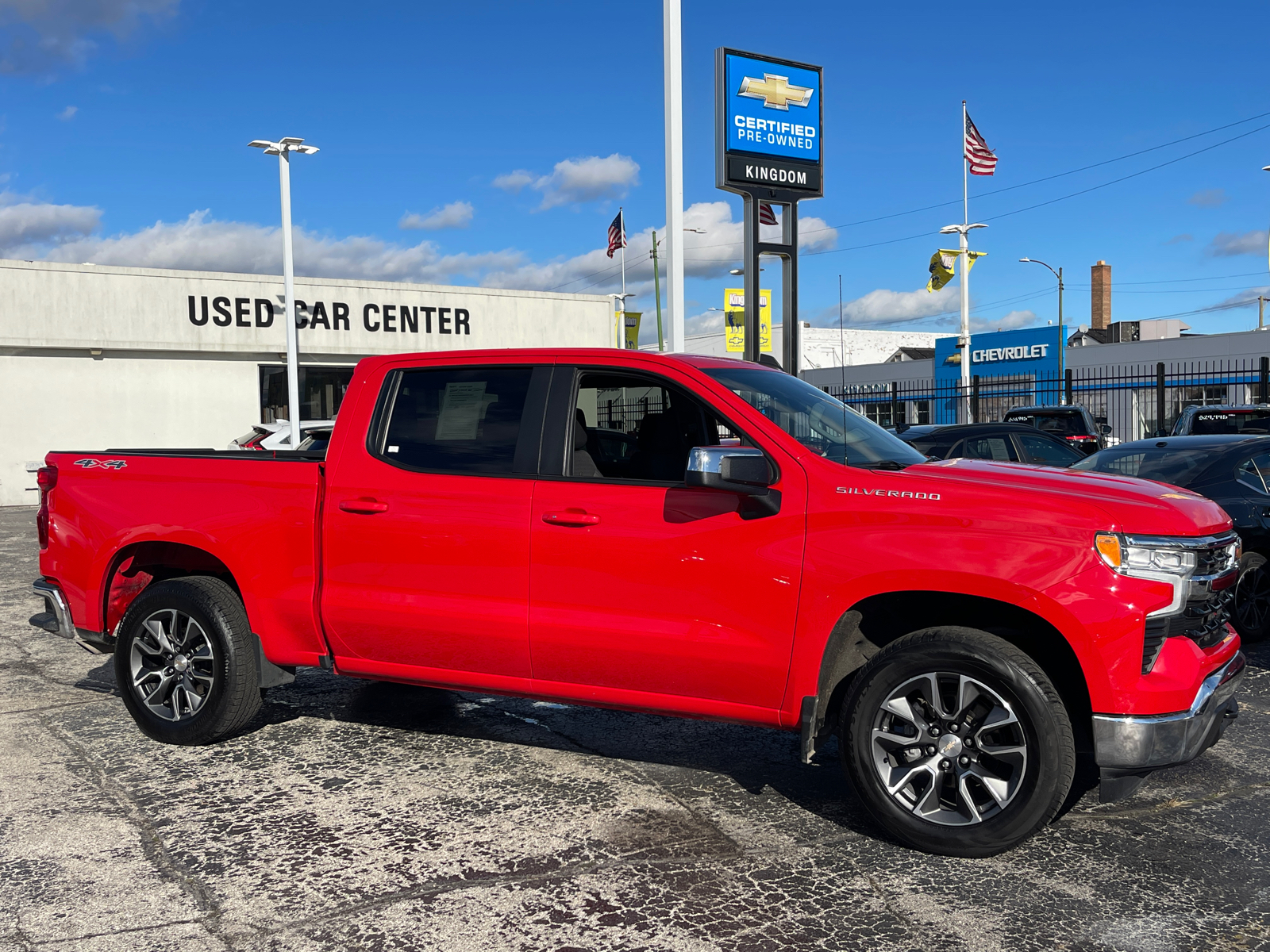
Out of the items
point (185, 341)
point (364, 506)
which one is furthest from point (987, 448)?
point (185, 341)

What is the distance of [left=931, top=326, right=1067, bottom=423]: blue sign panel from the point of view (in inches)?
1823

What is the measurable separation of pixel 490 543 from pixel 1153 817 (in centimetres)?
302

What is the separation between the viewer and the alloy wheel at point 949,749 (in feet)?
13.5

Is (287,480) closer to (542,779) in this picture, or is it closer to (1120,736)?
(542,779)

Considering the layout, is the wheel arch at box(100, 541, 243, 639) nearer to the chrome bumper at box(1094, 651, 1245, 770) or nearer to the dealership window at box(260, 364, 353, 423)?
the chrome bumper at box(1094, 651, 1245, 770)

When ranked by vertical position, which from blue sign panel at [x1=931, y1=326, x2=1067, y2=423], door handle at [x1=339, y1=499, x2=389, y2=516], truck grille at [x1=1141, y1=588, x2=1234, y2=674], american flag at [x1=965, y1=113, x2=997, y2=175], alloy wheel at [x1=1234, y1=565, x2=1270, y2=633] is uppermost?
american flag at [x1=965, y1=113, x2=997, y2=175]

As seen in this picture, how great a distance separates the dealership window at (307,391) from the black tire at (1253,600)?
25082 mm

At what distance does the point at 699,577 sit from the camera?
4449 millimetres

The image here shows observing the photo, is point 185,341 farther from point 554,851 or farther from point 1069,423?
point 554,851

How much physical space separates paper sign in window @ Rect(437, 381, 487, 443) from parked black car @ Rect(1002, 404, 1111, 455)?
1332 cm

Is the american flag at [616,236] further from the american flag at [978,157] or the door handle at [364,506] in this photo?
the door handle at [364,506]

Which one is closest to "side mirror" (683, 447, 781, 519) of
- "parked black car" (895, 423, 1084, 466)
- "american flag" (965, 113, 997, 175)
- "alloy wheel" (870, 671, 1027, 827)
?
"alloy wheel" (870, 671, 1027, 827)

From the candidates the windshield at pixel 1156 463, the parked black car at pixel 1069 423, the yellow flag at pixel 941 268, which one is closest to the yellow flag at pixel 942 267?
the yellow flag at pixel 941 268

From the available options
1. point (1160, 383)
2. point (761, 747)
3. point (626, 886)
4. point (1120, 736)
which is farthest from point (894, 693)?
point (1160, 383)
